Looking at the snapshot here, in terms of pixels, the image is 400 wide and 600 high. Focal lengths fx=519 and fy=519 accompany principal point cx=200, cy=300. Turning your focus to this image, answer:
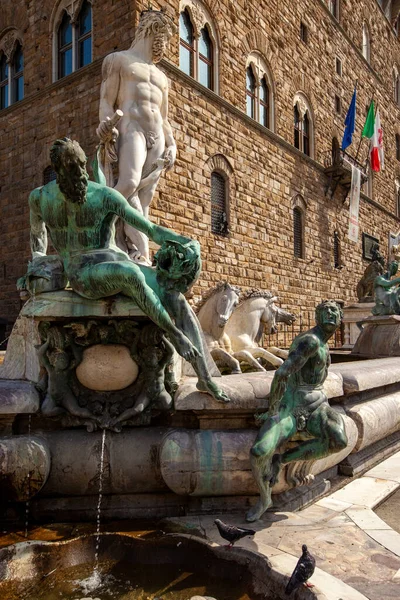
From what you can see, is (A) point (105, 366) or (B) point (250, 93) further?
(B) point (250, 93)

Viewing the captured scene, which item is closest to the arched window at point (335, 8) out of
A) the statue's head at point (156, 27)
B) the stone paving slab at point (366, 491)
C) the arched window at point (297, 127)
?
the arched window at point (297, 127)

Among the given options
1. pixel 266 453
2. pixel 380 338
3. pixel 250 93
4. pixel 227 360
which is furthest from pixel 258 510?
pixel 250 93

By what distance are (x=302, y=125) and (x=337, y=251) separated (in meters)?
5.16

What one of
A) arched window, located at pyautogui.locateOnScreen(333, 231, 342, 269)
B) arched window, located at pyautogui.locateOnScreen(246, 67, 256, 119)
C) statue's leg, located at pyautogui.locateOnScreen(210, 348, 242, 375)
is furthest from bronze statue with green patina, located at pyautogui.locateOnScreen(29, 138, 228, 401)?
arched window, located at pyautogui.locateOnScreen(333, 231, 342, 269)

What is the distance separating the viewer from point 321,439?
8.98 ft

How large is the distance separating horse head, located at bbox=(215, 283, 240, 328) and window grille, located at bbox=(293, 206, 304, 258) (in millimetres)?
11381

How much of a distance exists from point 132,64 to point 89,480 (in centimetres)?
572

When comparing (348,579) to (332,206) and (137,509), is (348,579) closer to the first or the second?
(137,509)

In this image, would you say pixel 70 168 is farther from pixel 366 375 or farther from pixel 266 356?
pixel 266 356

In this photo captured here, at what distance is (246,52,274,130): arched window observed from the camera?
15.0 m

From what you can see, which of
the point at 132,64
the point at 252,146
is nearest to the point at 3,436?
the point at 132,64

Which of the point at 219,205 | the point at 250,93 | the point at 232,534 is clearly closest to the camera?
the point at 232,534

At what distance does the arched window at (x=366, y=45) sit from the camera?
2408 cm

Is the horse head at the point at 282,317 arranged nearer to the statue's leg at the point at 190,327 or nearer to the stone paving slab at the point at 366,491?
the stone paving slab at the point at 366,491
